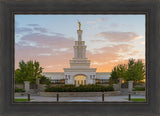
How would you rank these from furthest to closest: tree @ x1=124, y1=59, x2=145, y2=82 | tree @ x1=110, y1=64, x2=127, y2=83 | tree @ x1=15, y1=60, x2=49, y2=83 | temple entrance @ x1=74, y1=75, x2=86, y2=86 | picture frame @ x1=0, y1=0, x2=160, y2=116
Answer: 1. temple entrance @ x1=74, y1=75, x2=86, y2=86
2. tree @ x1=110, y1=64, x2=127, y2=83
3. tree @ x1=124, y1=59, x2=145, y2=82
4. tree @ x1=15, y1=60, x2=49, y2=83
5. picture frame @ x1=0, y1=0, x2=160, y2=116

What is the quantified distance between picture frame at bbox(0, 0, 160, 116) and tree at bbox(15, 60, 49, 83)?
18.4 meters

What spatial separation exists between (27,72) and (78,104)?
19.0m

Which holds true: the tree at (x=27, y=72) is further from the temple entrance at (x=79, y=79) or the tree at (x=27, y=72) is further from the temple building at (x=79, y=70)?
the temple entrance at (x=79, y=79)

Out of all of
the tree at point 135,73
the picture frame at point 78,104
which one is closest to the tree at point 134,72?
the tree at point 135,73

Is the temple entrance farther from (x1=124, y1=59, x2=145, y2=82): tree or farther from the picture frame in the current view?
the picture frame

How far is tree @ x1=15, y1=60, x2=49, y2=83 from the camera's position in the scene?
72.5 feet

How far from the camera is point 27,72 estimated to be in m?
22.2

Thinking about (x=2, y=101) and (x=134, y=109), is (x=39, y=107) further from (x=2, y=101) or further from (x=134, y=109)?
(x=134, y=109)

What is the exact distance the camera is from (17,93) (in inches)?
699

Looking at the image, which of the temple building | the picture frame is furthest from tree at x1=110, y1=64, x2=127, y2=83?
the picture frame

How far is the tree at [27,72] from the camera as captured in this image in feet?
72.5

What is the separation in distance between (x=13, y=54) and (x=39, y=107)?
1.13 m


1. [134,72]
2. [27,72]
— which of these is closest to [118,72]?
[134,72]

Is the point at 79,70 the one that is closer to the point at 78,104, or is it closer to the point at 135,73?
the point at 135,73
